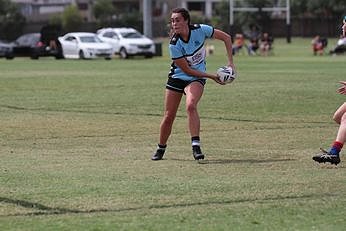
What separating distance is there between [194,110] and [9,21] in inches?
3368

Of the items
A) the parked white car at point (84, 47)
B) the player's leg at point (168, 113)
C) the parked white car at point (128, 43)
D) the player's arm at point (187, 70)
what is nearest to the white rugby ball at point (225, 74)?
the player's arm at point (187, 70)

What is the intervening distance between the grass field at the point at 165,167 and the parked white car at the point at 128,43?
3391cm

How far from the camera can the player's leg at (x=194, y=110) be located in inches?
470

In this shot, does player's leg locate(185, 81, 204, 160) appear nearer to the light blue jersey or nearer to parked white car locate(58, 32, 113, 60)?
the light blue jersey

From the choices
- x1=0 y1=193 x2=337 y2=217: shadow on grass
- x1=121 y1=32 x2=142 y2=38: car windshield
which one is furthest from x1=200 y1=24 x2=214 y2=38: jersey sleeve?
x1=121 y1=32 x2=142 y2=38: car windshield

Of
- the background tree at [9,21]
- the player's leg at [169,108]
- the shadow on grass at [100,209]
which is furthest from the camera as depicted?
the background tree at [9,21]

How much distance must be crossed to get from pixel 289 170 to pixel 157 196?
2286 mm

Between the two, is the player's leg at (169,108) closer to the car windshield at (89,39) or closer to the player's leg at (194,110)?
the player's leg at (194,110)

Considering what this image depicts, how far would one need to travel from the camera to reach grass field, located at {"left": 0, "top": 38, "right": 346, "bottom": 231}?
8.09 metres

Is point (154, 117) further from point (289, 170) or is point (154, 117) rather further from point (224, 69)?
point (289, 170)

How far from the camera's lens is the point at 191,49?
39.7ft

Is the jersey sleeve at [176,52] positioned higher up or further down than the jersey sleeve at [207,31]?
further down

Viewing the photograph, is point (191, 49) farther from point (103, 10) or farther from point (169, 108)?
point (103, 10)

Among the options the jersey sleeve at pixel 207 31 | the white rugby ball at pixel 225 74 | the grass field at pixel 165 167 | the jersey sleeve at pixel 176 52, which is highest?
the jersey sleeve at pixel 207 31
